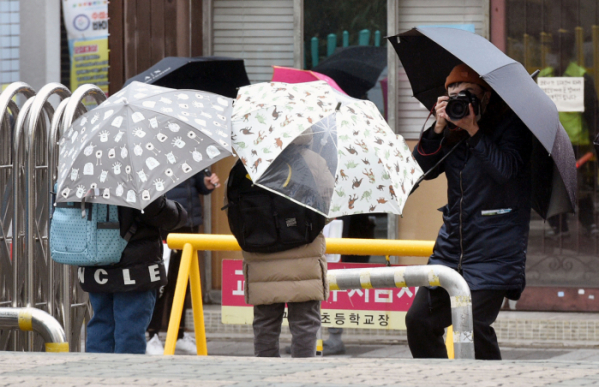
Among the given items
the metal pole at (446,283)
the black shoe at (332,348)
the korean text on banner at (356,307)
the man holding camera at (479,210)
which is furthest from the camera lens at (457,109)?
the black shoe at (332,348)

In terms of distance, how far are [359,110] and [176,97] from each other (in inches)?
34.7

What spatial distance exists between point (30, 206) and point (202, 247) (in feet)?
3.31

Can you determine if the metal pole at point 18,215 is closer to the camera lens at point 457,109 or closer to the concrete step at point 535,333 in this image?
the camera lens at point 457,109

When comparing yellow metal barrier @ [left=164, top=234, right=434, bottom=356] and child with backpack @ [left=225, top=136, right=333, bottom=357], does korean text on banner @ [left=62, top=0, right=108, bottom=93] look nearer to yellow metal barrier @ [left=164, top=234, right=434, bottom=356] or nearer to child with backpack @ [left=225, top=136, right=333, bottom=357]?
yellow metal barrier @ [left=164, top=234, right=434, bottom=356]

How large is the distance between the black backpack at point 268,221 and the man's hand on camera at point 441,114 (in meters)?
0.72

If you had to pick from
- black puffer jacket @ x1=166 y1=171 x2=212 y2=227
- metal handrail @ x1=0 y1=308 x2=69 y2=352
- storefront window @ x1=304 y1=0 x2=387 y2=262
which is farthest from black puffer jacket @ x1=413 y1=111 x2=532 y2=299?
storefront window @ x1=304 y1=0 x2=387 y2=262

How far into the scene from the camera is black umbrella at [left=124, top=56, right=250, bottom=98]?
24.7 ft

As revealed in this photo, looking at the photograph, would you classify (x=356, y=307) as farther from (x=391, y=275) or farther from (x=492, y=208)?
(x=492, y=208)

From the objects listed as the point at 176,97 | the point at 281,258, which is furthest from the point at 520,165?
the point at 176,97

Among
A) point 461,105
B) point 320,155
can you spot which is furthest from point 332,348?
point 461,105

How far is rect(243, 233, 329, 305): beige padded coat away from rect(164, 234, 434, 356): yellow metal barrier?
1.78ft

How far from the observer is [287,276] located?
15.4ft

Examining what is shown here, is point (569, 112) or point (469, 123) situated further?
point (569, 112)

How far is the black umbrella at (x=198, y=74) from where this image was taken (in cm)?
753
